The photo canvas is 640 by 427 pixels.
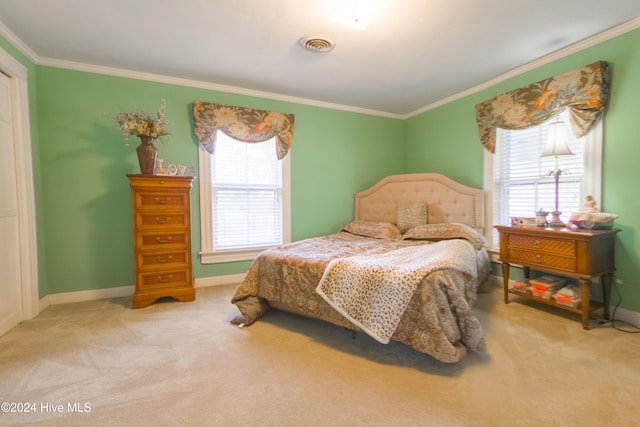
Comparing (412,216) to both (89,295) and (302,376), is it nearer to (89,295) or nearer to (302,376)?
(302,376)

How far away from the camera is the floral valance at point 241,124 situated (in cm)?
338

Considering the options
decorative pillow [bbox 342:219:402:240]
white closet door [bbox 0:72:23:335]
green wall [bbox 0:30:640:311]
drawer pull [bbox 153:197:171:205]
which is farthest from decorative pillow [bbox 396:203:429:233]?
white closet door [bbox 0:72:23:335]

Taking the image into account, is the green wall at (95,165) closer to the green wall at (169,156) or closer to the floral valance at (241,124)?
the green wall at (169,156)

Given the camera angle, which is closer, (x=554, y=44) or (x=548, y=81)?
(x=554, y=44)

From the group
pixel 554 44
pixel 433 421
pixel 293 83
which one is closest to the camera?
pixel 433 421

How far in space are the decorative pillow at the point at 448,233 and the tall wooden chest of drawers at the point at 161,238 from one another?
2.47 metres

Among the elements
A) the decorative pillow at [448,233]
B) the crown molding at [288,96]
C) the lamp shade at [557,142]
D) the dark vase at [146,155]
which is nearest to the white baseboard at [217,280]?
the dark vase at [146,155]

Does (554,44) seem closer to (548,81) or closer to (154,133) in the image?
(548,81)

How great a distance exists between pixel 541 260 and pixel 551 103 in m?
1.53

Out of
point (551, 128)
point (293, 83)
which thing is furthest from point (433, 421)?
point (293, 83)

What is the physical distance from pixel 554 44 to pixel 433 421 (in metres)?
3.23

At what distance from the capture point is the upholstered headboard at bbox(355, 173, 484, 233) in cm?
351

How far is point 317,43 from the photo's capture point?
2.53 metres

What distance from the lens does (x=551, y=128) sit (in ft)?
8.55
